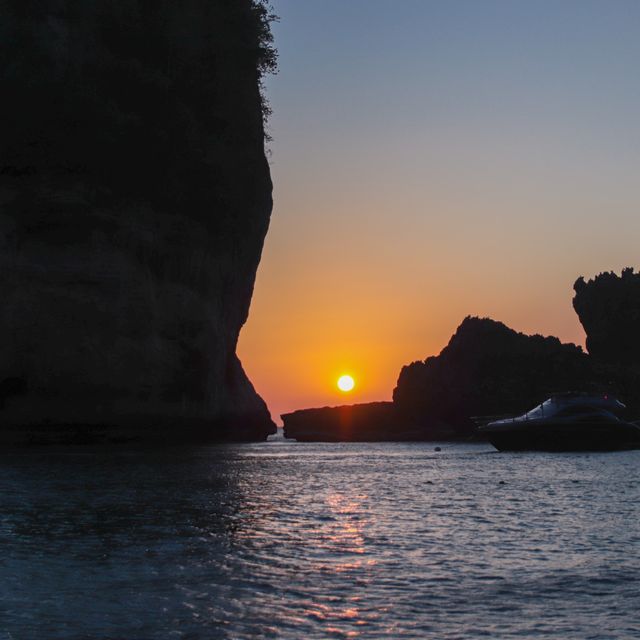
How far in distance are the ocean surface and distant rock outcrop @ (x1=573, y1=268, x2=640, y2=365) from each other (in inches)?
3535

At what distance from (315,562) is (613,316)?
106 m

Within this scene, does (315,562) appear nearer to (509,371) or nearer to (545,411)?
(545,411)

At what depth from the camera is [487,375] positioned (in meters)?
109

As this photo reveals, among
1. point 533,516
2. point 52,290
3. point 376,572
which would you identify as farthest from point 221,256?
point 376,572

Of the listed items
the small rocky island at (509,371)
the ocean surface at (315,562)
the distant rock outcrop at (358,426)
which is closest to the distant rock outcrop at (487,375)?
the small rocky island at (509,371)

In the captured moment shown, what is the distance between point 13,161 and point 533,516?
4242 cm

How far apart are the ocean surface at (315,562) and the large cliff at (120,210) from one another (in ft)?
80.7

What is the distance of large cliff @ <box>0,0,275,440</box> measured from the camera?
49.5 metres

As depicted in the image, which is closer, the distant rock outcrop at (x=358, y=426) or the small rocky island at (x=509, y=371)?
the small rocky island at (x=509, y=371)

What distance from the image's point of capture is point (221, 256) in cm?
6269

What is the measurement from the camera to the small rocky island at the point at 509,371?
4158 inches

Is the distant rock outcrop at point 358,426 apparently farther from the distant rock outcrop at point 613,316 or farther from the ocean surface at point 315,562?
the ocean surface at point 315,562

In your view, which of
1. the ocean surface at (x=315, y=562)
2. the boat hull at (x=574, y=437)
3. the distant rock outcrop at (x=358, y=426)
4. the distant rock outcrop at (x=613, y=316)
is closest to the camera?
the ocean surface at (x=315, y=562)

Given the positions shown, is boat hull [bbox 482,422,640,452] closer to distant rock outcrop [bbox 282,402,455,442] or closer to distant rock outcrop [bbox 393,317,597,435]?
distant rock outcrop [bbox 393,317,597,435]
